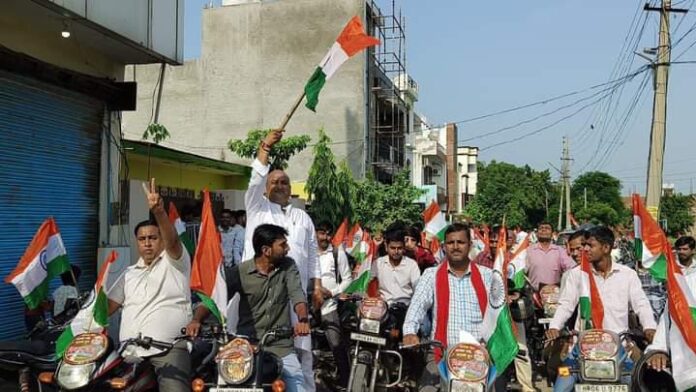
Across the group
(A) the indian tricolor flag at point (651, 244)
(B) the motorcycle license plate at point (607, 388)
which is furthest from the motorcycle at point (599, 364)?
(A) the indian tricolor flag at point (651, 244)

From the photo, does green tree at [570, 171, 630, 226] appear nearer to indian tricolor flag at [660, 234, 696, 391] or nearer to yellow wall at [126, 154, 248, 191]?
A: yellow wall at [126, 154, 248, 191]

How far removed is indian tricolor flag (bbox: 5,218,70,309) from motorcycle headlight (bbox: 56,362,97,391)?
231cm

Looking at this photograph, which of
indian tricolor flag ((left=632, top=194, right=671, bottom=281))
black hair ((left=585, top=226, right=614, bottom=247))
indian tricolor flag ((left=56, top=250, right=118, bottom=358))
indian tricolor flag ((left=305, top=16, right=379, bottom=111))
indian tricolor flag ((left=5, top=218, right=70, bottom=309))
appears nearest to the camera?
indian tricolor flag ((left=56, top=250, right=118, bottom=358))

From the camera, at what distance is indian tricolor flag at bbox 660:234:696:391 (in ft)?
11.8

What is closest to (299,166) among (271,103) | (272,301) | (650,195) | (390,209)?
(271,103)

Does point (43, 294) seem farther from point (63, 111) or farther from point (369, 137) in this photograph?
point (369, 137)

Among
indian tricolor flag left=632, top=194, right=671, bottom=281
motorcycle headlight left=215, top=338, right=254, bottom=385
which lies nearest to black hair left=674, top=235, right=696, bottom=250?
indian tricolor flag left=632, top=194, right=671, bottom=281

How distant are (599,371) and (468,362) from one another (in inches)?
30.6

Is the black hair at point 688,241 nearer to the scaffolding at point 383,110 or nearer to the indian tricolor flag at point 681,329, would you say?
the indian tricolor flag at point 681,329

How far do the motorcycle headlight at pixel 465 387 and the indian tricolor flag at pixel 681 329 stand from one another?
1.11m

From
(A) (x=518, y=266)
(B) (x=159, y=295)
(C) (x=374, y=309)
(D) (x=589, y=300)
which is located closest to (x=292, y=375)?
(B) (x=159, y=295)

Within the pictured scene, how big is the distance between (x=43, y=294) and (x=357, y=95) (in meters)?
23.6

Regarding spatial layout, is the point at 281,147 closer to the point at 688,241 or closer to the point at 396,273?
the point at 396,273

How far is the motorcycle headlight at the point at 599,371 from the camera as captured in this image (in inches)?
146
